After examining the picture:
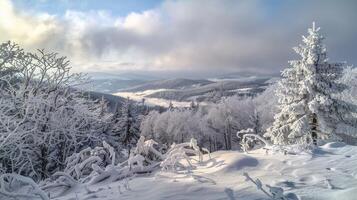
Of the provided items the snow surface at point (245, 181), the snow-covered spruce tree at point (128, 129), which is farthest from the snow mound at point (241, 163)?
the snow-covered spruce tree at point (128, 129)

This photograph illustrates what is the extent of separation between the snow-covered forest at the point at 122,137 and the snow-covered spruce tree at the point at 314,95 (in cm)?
6

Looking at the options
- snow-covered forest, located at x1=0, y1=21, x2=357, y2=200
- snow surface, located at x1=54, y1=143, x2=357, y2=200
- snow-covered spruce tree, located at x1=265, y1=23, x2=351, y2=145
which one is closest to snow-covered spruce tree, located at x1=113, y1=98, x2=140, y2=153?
snow-covered forest, located at x1=0, y1=21, x2=357, y2=200

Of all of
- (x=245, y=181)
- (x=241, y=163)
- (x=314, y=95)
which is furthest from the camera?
(x=314, y=95)

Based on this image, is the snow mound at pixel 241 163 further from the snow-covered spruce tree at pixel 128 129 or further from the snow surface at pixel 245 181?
the snow-covered spruce tree at pixel 128 129

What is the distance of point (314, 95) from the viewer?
71.1ft

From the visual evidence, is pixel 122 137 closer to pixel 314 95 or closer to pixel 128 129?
pixel 128 129

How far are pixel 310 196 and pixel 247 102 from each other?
65.9 m

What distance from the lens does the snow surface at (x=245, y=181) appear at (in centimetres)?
422

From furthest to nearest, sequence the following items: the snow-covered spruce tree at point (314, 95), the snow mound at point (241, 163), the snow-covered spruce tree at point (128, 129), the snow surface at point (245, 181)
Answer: the snow-covered spruce tree at point (128, 129) → the snow-covered spruce tree at point (314, 95) → the snow mound at point (241, 163) → the snow surface at point (245, 181)

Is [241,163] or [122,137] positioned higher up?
[241,163]

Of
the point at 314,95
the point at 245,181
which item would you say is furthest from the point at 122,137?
the point at 245,181

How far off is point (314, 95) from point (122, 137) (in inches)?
1031

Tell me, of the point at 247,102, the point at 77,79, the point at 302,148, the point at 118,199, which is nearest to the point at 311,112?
the point at 77,79

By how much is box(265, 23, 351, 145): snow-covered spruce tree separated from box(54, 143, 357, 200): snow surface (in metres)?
16.0
